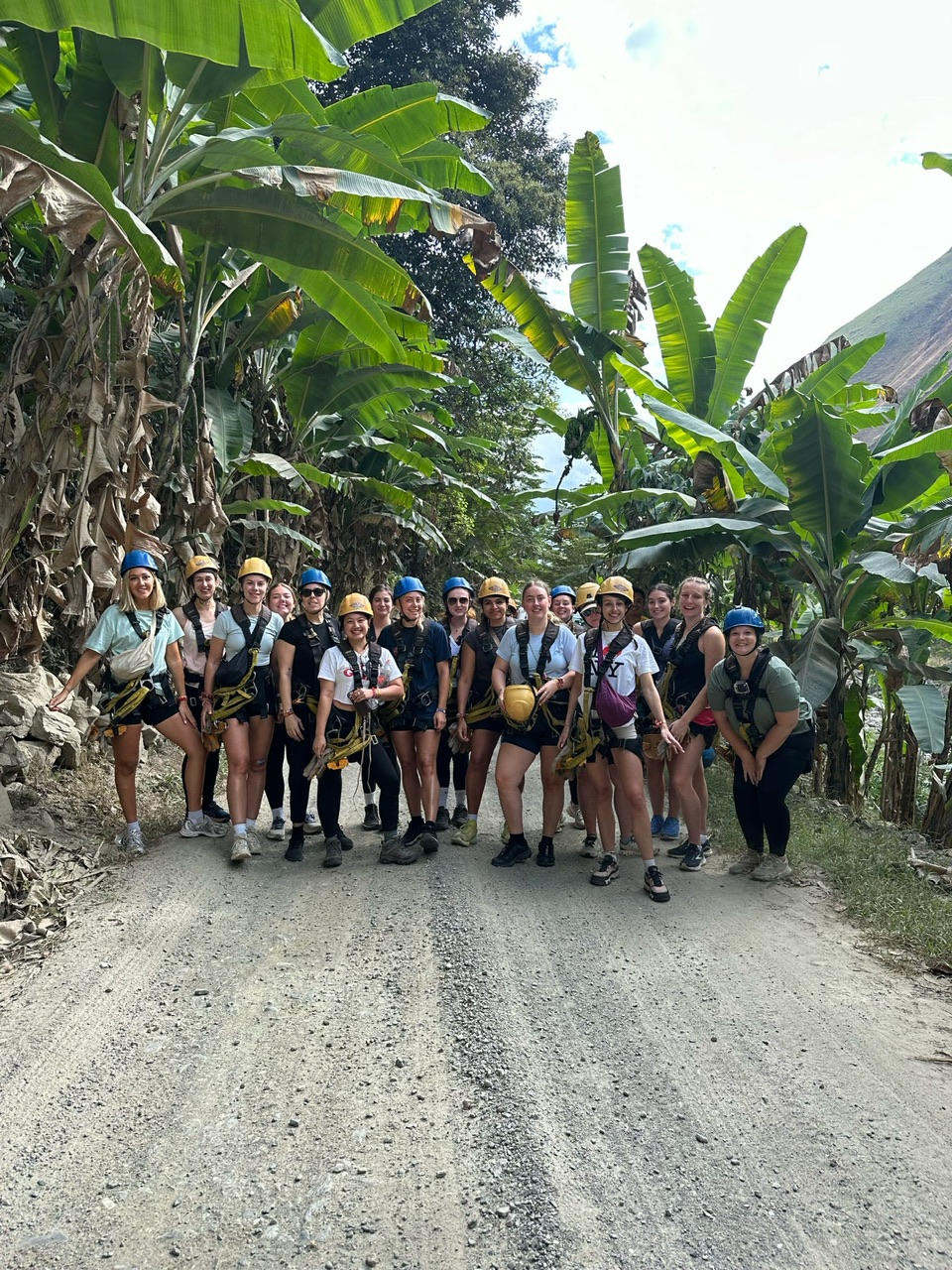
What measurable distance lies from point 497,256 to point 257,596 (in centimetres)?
408

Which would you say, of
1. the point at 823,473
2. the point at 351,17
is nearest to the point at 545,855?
the point at 823,473

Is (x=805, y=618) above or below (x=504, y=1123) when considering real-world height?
above

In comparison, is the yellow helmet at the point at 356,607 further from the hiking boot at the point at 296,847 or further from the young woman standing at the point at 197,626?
the hiking boot at the point at 296,847

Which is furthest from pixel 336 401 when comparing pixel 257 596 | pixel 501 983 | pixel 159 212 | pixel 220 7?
pixel 501 983

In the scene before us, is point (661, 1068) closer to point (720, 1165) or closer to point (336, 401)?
point (720, 1165)

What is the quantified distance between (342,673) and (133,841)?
1.89 metres

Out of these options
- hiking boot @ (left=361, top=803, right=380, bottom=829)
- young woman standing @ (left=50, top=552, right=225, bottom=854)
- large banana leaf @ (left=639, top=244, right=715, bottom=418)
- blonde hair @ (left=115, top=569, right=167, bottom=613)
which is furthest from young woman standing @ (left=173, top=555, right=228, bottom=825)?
large banana leaf @ (left=639, top=244, right=715, bottom=418)

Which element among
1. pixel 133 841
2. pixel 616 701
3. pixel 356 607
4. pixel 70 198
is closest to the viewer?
pixel 70 198

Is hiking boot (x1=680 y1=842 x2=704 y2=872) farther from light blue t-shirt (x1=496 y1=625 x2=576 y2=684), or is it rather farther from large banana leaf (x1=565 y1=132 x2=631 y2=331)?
large banana leaf (x1=565 y1=132 x2=631 y2=331)

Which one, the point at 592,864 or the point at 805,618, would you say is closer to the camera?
the point at 592,864

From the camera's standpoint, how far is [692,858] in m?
6.32

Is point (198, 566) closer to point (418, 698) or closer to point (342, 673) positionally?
point (342, 673)

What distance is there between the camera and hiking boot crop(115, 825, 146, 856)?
6.21 m

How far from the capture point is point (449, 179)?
8.53 meters
